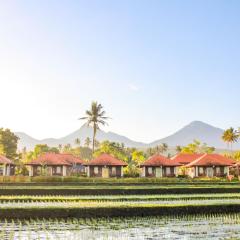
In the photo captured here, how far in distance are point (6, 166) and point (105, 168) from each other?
52.2 ft

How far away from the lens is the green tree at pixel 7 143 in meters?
92.2

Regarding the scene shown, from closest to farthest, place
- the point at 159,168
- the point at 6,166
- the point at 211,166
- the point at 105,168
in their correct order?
the point at 105,168, the point at 6,166, the point at 159,168, the point at 211,166

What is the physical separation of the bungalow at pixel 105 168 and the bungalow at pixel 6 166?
1233 cm

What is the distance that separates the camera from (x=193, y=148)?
125 metres

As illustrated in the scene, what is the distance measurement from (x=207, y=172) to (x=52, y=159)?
2598cm

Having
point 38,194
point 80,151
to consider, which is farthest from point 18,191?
point 80,151

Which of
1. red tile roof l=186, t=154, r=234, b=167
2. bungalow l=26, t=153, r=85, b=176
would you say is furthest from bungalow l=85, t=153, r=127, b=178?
red tile roof l=186, t=154, r=234, b=167

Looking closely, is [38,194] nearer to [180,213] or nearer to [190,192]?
[190,192]

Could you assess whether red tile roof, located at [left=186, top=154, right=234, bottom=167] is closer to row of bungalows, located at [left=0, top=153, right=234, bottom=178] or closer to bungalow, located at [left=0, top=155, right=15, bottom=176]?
row of bungalows, located at [left=0, top=153, right=234, bottom=178]

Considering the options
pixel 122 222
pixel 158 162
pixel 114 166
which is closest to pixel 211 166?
pixel 158 162

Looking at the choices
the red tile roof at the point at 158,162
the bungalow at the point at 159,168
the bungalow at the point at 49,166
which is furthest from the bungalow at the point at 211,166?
the bungalow at the point at 49,166

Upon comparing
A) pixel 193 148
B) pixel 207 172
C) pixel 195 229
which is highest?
pixel 193 148

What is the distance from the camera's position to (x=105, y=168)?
7150cm

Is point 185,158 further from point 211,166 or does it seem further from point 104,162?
point 104,162
